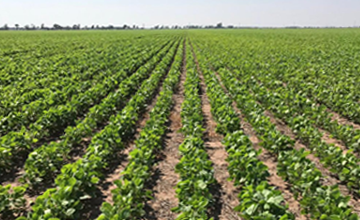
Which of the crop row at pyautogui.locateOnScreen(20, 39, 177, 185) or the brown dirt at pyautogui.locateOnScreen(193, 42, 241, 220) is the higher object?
the crop row at pyautogui.locateOnScreen(20, 39, 177, 185)

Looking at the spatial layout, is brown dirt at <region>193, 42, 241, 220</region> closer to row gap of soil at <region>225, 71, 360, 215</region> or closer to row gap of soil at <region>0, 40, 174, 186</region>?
row gap of soil at <region>225, 71, 360, 215</region>

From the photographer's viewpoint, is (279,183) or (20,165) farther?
(20,165)

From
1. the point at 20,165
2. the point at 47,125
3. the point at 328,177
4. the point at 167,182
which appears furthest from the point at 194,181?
the point at 47,125

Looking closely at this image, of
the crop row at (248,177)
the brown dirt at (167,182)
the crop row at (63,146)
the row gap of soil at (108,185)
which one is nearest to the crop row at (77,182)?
the row gap of soil at (108,185)

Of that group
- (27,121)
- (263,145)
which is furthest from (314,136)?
(27,121)

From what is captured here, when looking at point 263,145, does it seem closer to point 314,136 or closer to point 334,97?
point 314,136

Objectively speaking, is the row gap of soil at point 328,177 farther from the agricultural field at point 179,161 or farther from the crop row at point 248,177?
the crop row at point 248,177

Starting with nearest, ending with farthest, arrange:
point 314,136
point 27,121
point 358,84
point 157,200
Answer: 1. point 157,200
2. point 314,136
3. point 27,121
4. point 358,84

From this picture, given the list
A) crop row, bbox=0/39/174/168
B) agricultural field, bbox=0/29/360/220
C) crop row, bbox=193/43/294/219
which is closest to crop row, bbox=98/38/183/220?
agricultural field, bbox=0/29/360/220

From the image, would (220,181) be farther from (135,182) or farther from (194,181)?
(135,182)

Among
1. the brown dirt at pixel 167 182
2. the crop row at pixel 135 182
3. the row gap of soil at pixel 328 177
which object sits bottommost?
the brown dirt at pixel 167 182

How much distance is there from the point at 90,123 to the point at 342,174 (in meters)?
5.70

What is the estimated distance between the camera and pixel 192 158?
519 cm

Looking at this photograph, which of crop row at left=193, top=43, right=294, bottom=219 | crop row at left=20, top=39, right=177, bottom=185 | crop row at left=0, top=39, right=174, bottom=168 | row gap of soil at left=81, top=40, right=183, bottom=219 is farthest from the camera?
crop row at left=0, top=39, right=174, bottom=168
